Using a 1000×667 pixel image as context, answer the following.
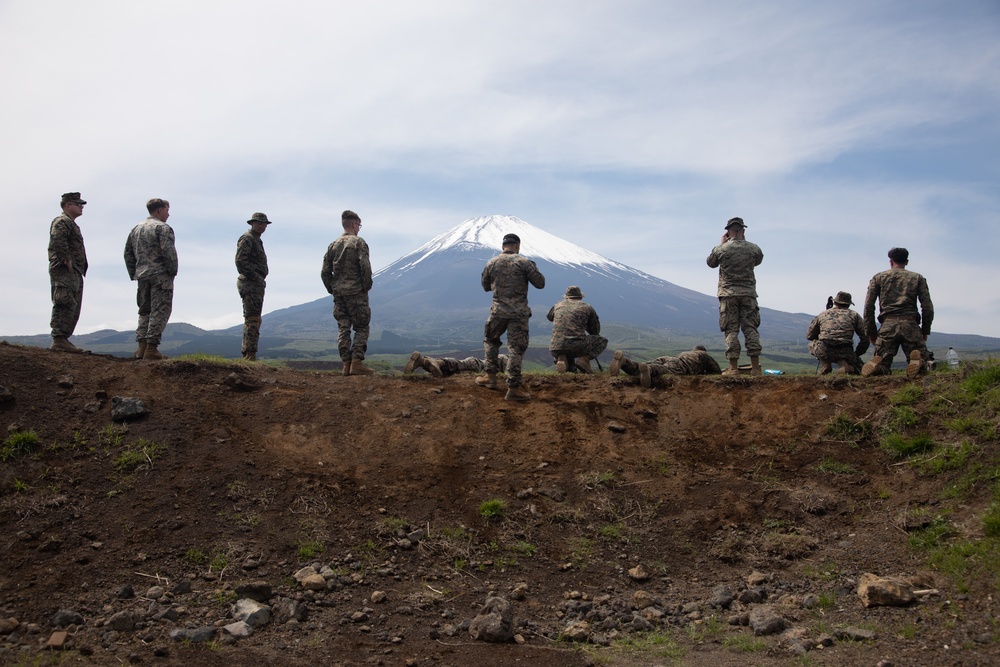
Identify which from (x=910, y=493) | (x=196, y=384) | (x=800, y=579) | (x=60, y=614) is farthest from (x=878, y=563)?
(x=196, y=384)

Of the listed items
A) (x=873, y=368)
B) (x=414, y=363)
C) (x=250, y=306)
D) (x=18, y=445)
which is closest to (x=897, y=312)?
(x=873, y=368)

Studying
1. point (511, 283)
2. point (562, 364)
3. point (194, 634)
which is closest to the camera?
point (194, 634)

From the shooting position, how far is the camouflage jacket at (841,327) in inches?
465

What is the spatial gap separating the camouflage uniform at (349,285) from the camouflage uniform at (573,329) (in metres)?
3.57

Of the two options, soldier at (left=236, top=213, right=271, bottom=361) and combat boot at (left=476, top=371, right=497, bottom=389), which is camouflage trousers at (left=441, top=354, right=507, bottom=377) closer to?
combat boot at (left=476, top=371, right=497, bottom=389)

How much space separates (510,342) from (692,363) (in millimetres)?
3606

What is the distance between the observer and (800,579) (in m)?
7.09

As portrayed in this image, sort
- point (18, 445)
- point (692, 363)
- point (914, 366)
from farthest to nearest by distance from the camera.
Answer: point (692, 363), point (914, 366), point (18, 445)

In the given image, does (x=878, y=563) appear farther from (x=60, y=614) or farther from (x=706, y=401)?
(x=60, y=614)

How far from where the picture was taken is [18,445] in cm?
805

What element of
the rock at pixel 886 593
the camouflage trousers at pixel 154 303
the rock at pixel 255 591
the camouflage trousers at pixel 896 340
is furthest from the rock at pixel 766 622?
the camouflage trousers at pixel 154 303

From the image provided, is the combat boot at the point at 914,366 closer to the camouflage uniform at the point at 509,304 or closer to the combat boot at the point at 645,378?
the combat boot at the point at 645,378

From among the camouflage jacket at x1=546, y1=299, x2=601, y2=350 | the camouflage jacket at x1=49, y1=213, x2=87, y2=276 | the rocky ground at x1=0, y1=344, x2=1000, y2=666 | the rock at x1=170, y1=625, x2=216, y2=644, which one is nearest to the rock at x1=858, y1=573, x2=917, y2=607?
the rocky ground at x1=0, y1=344, x2=1000, y2=666

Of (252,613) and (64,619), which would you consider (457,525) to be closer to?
(252,613)
